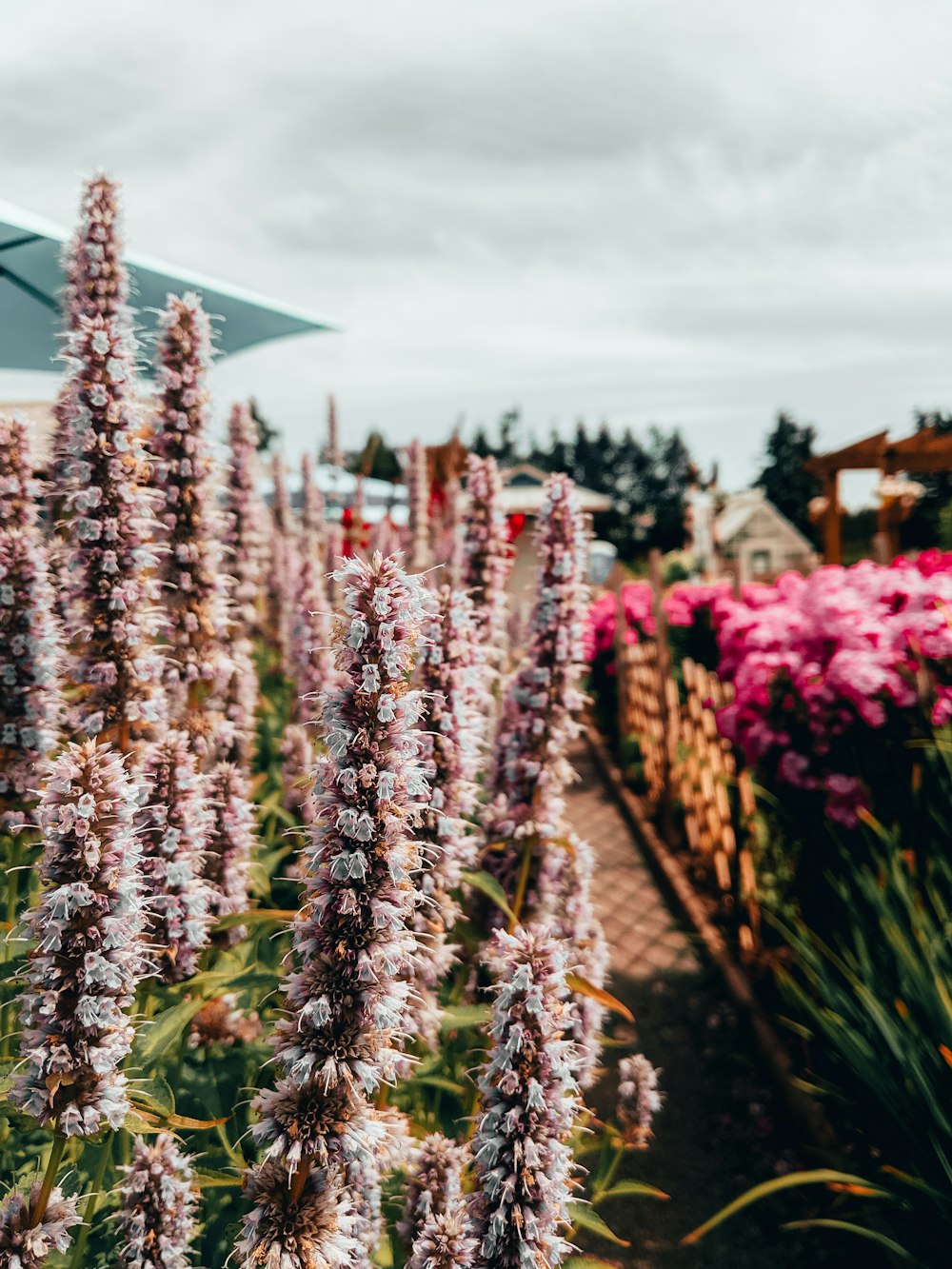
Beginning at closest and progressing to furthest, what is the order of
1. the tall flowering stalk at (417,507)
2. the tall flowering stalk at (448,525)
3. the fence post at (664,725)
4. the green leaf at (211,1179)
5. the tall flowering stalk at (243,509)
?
the green leaf at (211,1179) → the tall flowering stalk at (243,509) → the tall flowering stalk at (448,525) → the tall flowering stalk at (417,507) → the fence post at (664,725)

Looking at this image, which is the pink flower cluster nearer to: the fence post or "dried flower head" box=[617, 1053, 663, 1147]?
"dried flower head" box=[617, 1053, 663, 1147]

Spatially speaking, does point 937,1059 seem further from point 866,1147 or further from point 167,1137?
point 167,1137

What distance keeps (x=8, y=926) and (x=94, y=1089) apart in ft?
2.67

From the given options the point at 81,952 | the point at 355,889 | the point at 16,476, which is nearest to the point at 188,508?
the point at 16,476

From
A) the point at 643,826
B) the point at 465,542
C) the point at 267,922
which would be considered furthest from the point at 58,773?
the point at 643,826

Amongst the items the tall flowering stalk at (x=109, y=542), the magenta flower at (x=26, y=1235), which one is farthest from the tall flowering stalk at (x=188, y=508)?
the magenta flower at (x=26, y=1235)

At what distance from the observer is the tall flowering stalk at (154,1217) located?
54.8 inches

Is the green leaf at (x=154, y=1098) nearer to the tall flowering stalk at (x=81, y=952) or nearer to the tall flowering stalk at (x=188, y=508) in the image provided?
the tall flowering stalk at (x=81, y=952)

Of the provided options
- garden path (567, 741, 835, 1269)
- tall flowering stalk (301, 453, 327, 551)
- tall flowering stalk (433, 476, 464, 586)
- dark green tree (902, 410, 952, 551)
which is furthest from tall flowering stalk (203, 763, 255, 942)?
dark green tree (902, 410, 952, 551)

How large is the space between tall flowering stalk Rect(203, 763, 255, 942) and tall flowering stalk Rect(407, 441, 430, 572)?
360cm

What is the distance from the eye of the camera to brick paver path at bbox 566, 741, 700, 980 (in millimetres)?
5410

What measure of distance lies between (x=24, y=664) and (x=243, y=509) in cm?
218

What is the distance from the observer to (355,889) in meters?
1.21

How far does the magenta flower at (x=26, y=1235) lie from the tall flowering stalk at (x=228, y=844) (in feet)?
2.63
